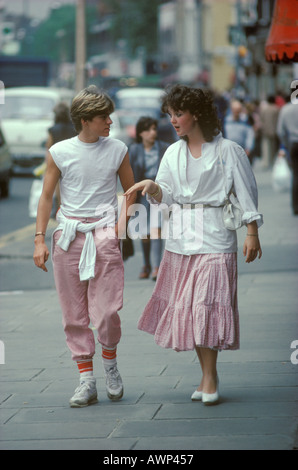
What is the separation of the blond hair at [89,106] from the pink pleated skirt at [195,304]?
848 mm

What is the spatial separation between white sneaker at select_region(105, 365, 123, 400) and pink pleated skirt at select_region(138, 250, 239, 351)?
34 centimetres

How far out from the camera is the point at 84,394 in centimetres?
582

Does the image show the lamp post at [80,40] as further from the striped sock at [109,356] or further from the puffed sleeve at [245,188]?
the puffed sleeve at [245,188]

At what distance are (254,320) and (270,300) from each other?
0.94 meters

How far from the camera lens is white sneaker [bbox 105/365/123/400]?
19.4ft

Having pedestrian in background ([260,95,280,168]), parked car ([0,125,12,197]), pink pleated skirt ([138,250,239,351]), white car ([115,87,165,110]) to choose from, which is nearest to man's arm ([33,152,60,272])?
pink pleated skirt ([138,250,239,351])

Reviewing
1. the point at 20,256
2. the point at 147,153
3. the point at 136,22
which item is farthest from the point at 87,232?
the point at 136,22

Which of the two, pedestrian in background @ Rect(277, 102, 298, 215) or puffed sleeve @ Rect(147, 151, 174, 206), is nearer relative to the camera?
puffed sleeve @ Rect(147, 151, 174, 206)

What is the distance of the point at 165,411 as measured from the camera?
559 cm

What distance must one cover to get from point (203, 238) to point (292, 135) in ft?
32.9

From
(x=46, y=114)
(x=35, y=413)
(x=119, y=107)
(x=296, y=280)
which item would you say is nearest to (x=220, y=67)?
(x=119, y=107)

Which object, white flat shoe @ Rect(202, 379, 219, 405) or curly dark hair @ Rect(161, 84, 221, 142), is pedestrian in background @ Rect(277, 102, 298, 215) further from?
white flat shoe @ Rect(202, 379, 219, 405)

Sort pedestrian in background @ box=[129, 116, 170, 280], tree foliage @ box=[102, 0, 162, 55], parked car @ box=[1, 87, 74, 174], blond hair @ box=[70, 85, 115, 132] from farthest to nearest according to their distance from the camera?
1. tree foliage @ box=[102, 0, 162, 55]
2. parked car @ box=[1, 87, 74, 174]
3. pedestrian in background @ box=[129, 116, 170, 280]
4. blond hair @ box=[70, 85, 115, 132]
